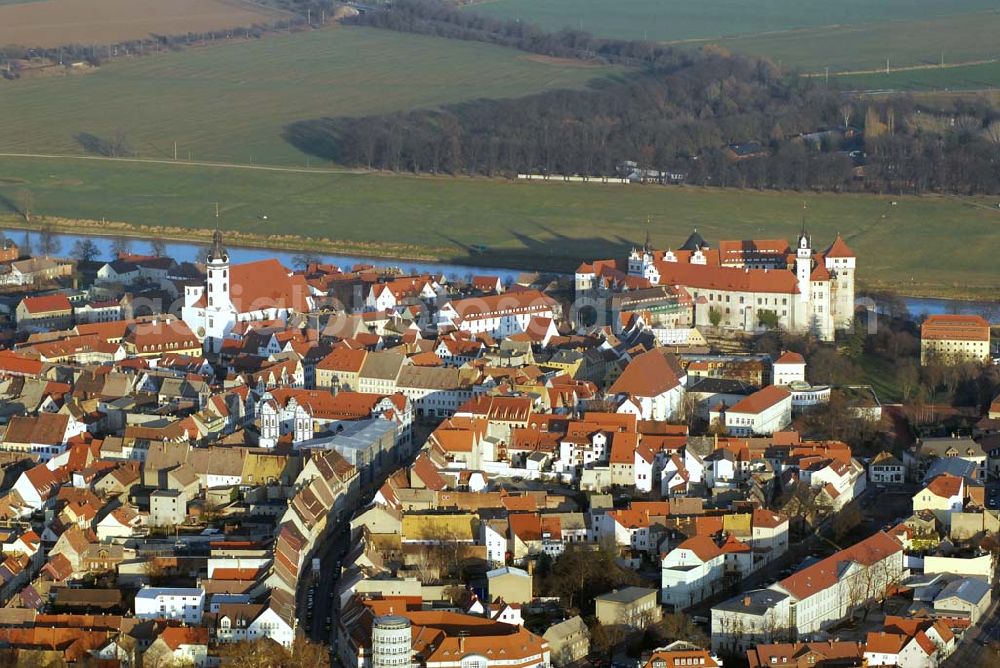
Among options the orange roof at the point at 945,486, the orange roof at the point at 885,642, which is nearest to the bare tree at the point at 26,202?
the orange roof at the point at 945,486

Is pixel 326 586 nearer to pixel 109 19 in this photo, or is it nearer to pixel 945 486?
pixel 945 486

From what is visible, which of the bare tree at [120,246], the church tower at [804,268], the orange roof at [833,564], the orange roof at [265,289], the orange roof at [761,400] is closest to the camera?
the orange roof at [833,564]

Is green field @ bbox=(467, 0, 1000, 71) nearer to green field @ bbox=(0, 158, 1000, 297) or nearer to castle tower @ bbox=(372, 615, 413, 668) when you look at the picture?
green field @ bbox=(0, 158, 1000, 297)

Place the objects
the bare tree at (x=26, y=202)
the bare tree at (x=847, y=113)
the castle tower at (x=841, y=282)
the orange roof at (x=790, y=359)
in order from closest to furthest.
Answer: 1. the orange roof at (x=790, y=359)
2. the castle tower at (x=841, y=282)
3. the bare tree at (x=26, y=202)
4. the bare tree at (x=847, y=113)

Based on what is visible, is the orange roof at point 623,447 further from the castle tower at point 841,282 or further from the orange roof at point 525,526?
the castle tower at point 841,282

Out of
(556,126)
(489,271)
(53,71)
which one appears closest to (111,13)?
(53,71)

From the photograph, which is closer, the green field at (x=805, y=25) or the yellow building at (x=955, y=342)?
the yellow building at (x=955, y=342)
